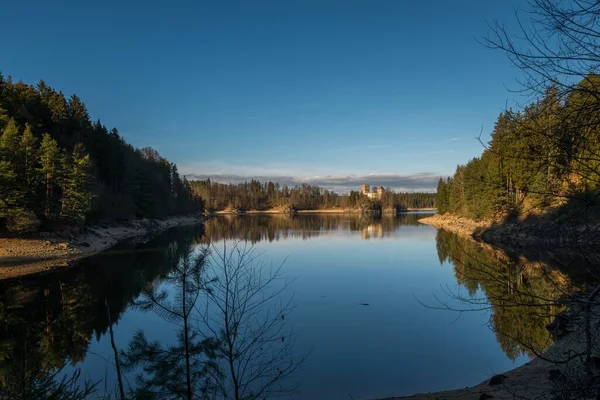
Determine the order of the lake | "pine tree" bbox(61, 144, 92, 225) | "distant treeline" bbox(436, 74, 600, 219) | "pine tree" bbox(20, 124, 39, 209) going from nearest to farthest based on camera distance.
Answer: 1. "distant treeline" bbox(436, 74, 600, 219)
2. the lake
3. "pine tree" bbox(20, 124, 39, 209)
4. "pine tree" bbox(61, 144, 92, 225)

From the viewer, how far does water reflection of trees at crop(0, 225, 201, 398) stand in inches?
454

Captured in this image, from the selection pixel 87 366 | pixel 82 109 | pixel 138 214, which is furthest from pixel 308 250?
pixel 82 109

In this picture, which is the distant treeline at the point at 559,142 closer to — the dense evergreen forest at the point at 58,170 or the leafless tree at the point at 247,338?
the leafless tree at the point at 247,338

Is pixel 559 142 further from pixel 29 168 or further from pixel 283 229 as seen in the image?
pixel 283 229

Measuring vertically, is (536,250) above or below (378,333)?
above

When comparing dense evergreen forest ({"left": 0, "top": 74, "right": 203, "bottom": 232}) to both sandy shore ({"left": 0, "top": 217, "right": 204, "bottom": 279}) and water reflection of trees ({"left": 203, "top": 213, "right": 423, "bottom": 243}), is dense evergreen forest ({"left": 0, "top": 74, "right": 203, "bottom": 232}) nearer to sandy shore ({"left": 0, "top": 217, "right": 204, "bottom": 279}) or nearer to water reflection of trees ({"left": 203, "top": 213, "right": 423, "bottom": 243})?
sandy shore ({"left": 0, "top": 217, "right": 204, "bottom": 279})

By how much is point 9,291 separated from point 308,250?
25.3 m

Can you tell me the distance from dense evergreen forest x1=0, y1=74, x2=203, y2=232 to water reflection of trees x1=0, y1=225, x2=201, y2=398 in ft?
33.2

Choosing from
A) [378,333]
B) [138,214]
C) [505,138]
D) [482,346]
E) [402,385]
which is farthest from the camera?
[138,214]

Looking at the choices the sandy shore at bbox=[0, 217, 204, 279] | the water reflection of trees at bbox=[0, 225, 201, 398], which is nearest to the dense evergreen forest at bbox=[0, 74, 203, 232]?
the sandy shore at bbox=[0, 217, 204, 279]

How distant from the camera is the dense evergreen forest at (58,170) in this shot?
104 feet

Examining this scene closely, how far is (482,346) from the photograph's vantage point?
13055mm

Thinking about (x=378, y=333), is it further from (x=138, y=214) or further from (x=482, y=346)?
(x=138, y=214)

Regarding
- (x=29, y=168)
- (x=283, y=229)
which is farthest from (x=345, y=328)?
(x=283, y=229)
